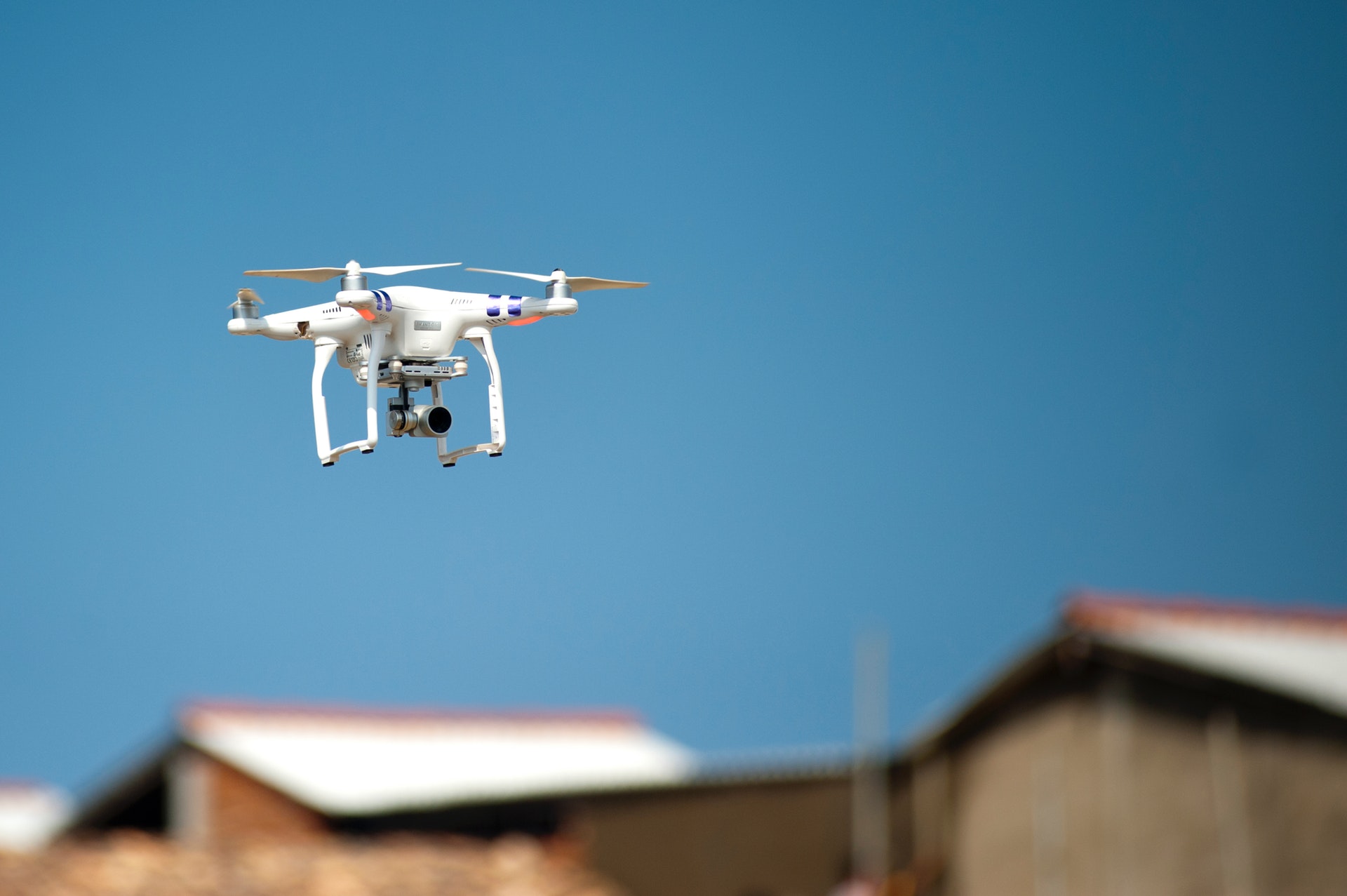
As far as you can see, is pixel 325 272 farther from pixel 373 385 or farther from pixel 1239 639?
pixel 1239 639

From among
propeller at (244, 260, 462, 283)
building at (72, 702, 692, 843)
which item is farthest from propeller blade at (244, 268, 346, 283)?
building at (72, 702, 692, 843)

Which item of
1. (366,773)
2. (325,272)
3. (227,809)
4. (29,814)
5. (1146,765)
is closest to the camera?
(325,272)

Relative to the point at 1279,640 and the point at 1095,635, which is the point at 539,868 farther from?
the point at 1279,640

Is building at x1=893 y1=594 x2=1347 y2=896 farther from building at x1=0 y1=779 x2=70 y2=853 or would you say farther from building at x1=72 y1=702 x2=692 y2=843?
building at x1=0 y1=779 x2=70 y2=853

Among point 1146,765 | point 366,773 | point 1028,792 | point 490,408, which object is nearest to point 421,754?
point 366,773

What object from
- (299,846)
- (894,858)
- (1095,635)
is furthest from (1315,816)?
(299,846)
